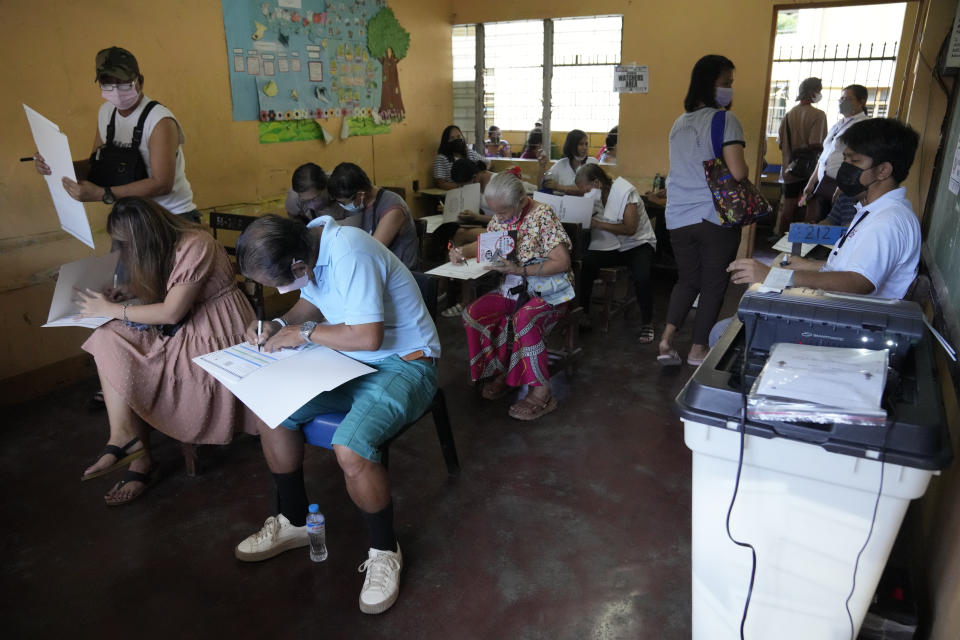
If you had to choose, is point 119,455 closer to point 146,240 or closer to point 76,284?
point 76,284

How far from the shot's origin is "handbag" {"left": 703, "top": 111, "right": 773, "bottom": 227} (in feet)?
10.4

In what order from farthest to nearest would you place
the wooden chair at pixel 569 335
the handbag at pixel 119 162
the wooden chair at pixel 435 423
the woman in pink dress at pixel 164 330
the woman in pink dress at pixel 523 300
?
the wooden chair at pixel 569 335
the woman in pink dress at pixel 523 300
the handbag at pixel 119 162
the woman in pink dress at pixel 164 330
the wooden chair at pixel 435 423

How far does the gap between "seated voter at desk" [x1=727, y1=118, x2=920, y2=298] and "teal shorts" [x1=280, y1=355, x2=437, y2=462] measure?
110 cm

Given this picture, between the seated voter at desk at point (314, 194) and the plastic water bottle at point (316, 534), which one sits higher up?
the seated voter at desk at point (314, 194)

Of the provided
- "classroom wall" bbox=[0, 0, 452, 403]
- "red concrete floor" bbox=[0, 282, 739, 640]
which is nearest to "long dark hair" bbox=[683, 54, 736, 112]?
"red concrete floor" bbox=[0, 282, 739, 640]

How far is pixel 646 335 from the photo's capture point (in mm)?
4145

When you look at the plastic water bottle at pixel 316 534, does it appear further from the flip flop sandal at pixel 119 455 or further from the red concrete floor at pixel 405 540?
the flip flop sandal at pixel 119 455

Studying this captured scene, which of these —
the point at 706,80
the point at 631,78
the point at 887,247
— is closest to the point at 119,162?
the point at 706,80

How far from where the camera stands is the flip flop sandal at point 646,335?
412 centimetres

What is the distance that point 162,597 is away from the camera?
79.5 inches

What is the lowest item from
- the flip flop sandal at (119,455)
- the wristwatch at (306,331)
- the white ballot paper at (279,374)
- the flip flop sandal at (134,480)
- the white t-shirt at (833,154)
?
the flip flop sandal at (134,480)

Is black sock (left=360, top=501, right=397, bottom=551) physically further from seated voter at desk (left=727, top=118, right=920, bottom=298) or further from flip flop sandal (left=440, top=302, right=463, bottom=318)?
flip flop sandal (left=440, top=302, right=463, bottom=318)

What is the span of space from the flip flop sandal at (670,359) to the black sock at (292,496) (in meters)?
2.25

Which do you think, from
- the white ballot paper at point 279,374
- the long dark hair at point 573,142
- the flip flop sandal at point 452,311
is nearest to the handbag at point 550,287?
the white ballot paper at point 279,374
